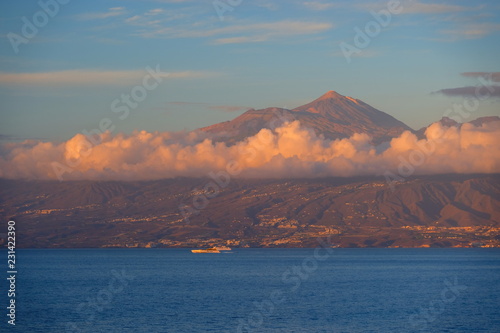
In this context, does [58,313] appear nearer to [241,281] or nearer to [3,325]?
[3,325]

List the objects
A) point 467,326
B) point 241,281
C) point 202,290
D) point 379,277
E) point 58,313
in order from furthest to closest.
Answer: point 379,277, point 241,281, point 202,290, point 58,313, point 467,326

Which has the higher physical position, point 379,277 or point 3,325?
point 3,325

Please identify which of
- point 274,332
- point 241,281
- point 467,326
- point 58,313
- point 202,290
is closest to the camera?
point 274,332

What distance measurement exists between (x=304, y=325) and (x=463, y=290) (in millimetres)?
67786

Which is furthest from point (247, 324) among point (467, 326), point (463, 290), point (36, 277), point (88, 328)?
point (36, 277)

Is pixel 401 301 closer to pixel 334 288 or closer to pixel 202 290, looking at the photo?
pixel 334 288

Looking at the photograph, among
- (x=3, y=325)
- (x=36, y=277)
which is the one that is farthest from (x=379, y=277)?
(x=3, y=325)

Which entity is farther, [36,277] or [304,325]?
[36,277]

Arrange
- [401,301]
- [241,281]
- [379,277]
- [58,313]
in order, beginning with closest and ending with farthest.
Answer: [58,313] < [401,301] < [241,281] < [379,277]

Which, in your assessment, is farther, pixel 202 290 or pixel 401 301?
pixel 202 290

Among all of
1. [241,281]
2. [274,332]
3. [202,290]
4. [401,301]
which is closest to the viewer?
[274,332]

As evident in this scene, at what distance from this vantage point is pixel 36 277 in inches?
7731

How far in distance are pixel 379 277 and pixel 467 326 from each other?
316ft

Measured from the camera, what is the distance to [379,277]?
19412 cm
